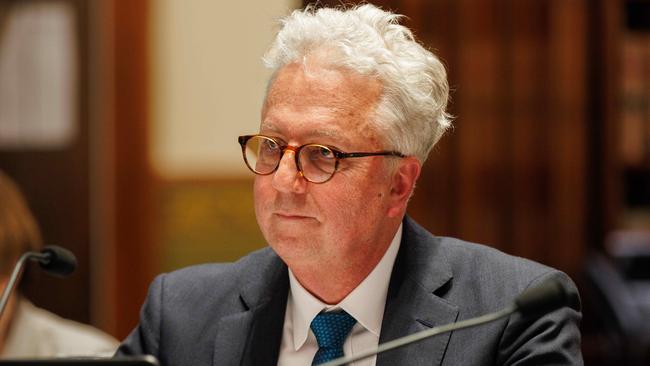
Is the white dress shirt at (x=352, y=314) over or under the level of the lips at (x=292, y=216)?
under

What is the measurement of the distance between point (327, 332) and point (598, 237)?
Result: 3625 mm

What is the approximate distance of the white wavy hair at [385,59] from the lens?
77.9 inches

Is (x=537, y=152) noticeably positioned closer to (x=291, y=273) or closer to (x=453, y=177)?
(x=453, y=177)

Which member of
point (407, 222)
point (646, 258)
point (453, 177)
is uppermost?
point (407, 222)

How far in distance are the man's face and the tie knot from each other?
0.40 feet

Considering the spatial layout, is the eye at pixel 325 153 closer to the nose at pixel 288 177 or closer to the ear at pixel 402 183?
the nose at pixel 288 177

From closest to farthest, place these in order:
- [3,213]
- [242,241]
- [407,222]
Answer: [407,222]
[3,213]
[242,241]

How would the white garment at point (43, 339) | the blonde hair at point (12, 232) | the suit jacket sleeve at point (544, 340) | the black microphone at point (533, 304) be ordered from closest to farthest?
the black microphone at point (533, 304), the suit jacket sleeve at point (544, 340), the white garment at point (43, 339), the blonde hair at point (12, 232)

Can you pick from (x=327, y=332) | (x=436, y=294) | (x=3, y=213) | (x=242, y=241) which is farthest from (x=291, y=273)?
(x=242, y=241)

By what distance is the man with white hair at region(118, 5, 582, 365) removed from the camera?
6.38 feet

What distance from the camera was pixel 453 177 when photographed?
526 centimetres

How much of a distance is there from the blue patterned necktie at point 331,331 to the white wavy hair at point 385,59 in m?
0.36

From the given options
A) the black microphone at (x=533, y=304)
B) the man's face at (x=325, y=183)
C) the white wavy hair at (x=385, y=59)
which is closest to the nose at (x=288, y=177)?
the man's face at (x=325, y=183)

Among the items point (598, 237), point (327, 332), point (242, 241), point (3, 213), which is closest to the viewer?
point (327, 332)
